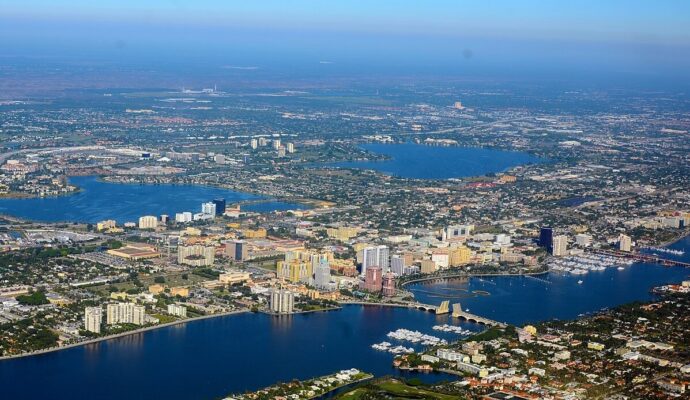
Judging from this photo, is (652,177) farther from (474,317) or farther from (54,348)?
(54,348)

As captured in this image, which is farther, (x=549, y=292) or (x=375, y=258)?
(x=375, y=258)

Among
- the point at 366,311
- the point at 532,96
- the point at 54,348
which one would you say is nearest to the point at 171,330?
the point at 54,348

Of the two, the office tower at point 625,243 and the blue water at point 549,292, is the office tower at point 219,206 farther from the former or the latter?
the office tower at point 625,243

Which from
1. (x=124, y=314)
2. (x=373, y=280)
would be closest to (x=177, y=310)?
(x=124, y=314)

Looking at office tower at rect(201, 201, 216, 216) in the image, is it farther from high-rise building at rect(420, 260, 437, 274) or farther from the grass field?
the grass field

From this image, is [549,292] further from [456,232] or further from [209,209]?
[209,209]

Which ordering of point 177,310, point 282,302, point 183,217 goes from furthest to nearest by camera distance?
point 183,217, point 282,302, point 177,310
